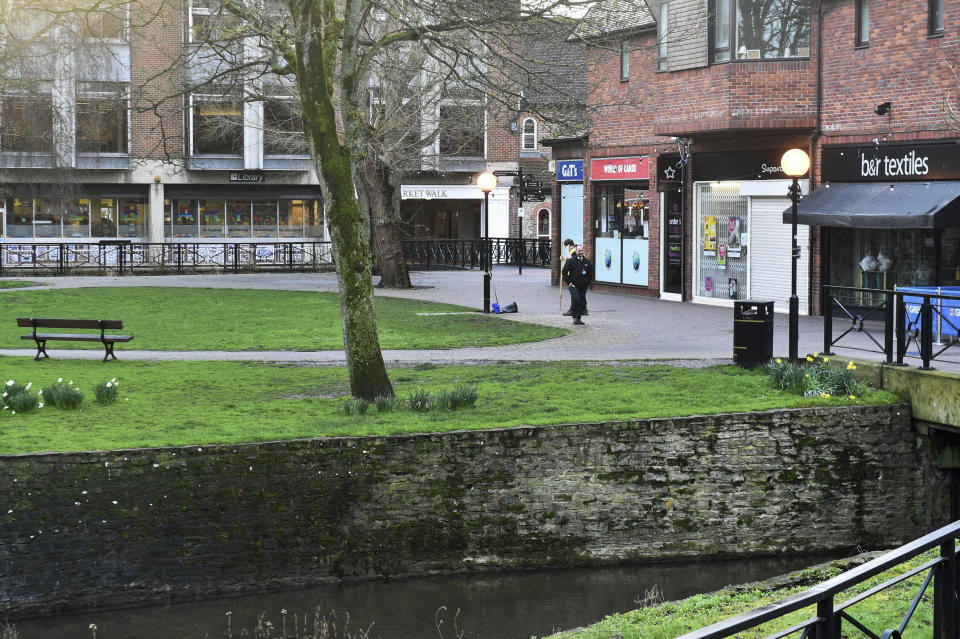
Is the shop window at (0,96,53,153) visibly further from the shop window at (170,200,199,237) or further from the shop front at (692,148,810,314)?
the shop front at (692,148,810,314)

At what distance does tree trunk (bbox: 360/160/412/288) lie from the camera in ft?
107

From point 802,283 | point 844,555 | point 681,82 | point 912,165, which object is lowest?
point 844,555

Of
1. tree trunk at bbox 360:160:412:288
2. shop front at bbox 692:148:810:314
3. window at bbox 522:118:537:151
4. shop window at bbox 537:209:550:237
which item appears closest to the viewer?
shop front at bbox 692:148:810:314

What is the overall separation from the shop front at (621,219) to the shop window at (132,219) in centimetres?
2659

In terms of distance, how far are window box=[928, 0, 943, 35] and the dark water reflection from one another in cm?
1270

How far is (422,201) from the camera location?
58406 millimetres

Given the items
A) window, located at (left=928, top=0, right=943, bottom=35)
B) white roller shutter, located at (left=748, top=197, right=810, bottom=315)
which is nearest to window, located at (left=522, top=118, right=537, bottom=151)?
white roller shutter, located at (left=748, top=197, right=810, bottom=315)

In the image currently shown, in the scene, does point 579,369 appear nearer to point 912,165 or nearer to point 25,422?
point 25,422

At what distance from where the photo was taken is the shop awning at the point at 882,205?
2045cm

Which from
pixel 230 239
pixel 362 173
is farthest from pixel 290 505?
pixel 230 239

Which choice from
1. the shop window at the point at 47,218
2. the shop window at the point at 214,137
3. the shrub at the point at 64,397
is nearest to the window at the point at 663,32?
the shrub at the point at 64,397

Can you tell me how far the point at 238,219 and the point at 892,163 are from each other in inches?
1437

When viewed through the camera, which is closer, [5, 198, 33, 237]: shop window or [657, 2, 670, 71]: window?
[657, 2, 670, 71]: window

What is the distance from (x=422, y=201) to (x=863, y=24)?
36948mm
